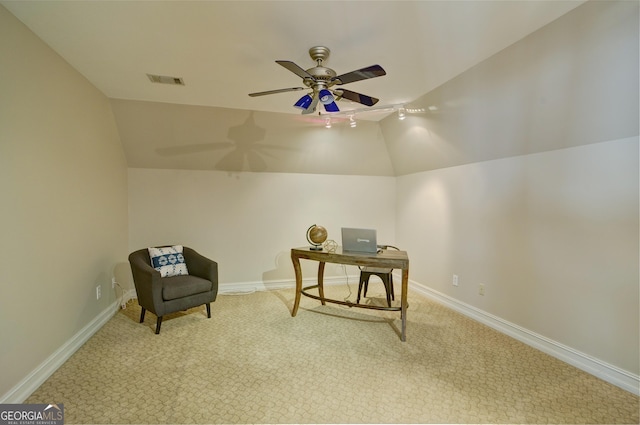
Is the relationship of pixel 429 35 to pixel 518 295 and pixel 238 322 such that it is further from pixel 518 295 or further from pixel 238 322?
pixel 238 322

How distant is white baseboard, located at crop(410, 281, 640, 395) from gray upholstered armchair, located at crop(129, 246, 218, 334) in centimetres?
303

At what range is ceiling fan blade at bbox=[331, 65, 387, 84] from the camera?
6.14ft

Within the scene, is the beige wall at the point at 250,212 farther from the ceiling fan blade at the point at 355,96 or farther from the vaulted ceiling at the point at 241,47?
the ceiling fan blade at the point at 355,96

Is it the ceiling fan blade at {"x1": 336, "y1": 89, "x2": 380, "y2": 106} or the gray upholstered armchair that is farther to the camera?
the gray upholstered armchair

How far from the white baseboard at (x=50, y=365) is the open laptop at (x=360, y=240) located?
106 inches

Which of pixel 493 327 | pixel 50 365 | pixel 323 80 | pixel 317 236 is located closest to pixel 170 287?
pixel 50 365

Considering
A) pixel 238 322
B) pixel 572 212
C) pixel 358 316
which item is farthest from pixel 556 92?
pixel 238 322

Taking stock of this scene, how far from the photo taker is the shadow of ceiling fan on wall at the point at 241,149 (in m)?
3.99

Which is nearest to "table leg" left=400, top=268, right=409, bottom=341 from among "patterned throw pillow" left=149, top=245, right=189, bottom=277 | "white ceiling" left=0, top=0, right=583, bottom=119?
"white ceiling" left=0, top=0, right=583, bottom=119

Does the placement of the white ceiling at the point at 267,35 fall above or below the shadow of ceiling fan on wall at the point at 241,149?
above

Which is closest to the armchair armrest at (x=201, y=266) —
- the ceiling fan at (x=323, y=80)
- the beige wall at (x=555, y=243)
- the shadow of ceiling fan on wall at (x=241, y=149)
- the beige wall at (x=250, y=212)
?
the beige wall at (x=250, y=212)

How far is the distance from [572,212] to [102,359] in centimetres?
422

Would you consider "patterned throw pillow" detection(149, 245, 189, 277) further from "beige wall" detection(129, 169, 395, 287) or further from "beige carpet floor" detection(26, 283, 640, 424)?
"beige wall" detection(129, 169, 395, 287)

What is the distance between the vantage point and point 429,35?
2.14 m
